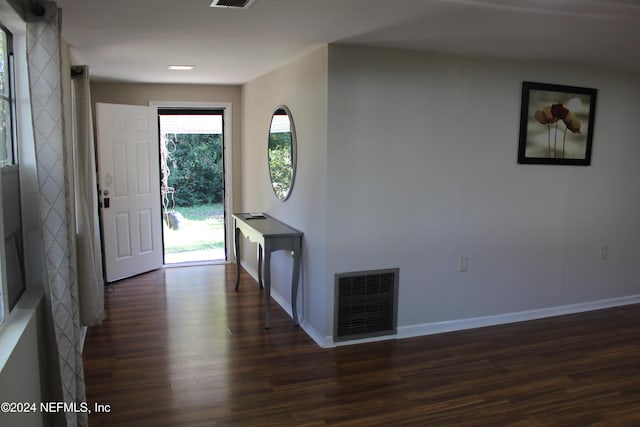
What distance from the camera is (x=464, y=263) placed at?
4.06 metres

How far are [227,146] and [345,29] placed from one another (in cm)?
342

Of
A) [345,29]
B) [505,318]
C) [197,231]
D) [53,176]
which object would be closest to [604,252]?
[505,318]

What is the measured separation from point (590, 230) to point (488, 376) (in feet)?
6.79

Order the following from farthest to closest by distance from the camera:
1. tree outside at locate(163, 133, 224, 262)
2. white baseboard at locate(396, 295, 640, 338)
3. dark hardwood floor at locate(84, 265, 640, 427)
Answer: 1. tree outside at locate(163, 133, 224, 262)
2. white baseboard at locate(396, 295, 640, 338)
3. dark hardwood floor at locate(84, 265, 640, 427)

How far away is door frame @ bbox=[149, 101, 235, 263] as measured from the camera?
5.91 meters

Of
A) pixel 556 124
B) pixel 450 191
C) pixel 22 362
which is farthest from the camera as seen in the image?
pixel 556 124

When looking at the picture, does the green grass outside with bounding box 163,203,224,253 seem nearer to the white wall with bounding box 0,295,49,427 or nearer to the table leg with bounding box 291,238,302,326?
the table leg with bounding box 291,238,302,326

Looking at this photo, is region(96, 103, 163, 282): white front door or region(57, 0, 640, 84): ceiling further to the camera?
region(96, 103, 163, 282): white front door

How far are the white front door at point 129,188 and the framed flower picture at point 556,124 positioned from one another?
4.03m

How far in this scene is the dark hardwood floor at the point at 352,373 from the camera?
280 centimetres

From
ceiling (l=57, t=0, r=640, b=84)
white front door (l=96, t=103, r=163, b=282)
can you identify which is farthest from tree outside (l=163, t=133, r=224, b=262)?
ceiling (l=57, t=0, r=640, b=84)

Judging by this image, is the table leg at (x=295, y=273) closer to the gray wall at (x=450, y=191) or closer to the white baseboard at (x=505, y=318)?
the gray wall at (x=450, y=191)

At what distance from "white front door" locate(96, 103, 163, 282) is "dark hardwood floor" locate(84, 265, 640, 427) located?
A: 1280mm

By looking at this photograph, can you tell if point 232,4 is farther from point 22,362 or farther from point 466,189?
point 466,189
